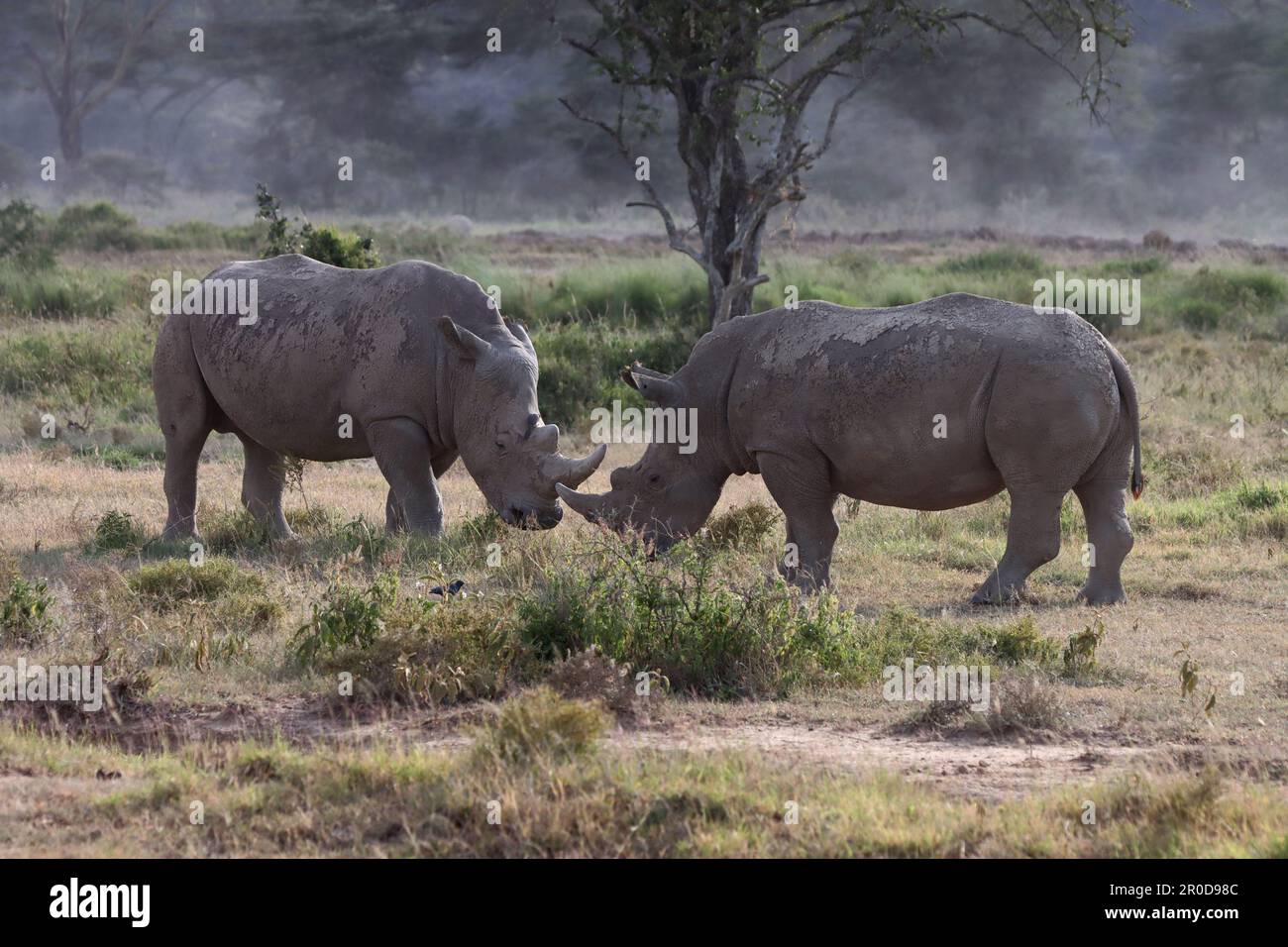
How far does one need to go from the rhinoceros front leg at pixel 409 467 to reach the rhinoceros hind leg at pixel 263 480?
1364mm

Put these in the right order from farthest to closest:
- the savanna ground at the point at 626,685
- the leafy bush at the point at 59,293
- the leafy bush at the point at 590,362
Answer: the leafy bush at the point at 59,293 < the leafy bush at the point at 590,362 < the savanna ground at the point at 626,685

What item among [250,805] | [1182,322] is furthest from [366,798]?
[1182,322]

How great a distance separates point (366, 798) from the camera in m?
5.91

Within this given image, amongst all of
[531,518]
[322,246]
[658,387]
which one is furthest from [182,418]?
[322,246]

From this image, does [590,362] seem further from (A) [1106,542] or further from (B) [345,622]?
(B) [345,622]

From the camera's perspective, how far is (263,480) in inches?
482

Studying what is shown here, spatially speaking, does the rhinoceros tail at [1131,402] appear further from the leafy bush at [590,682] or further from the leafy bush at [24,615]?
the leafy bush at [24,615]

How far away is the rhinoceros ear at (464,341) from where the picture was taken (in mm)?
10672

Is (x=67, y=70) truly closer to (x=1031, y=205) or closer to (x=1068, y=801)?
(x=1031, y=205)

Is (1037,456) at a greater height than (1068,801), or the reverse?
(1037,456)

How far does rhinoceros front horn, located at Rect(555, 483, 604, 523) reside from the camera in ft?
34.5

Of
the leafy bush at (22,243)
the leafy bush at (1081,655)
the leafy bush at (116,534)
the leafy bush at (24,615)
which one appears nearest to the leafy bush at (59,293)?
the leafy bush at (22,243)

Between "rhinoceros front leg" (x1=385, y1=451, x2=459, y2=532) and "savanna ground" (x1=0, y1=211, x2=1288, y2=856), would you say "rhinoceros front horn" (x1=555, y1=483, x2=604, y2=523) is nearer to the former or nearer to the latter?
"savanna ground" (x1=0, y1=211, x2=1288, y2=856)

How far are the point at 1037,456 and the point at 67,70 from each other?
4756 cm
